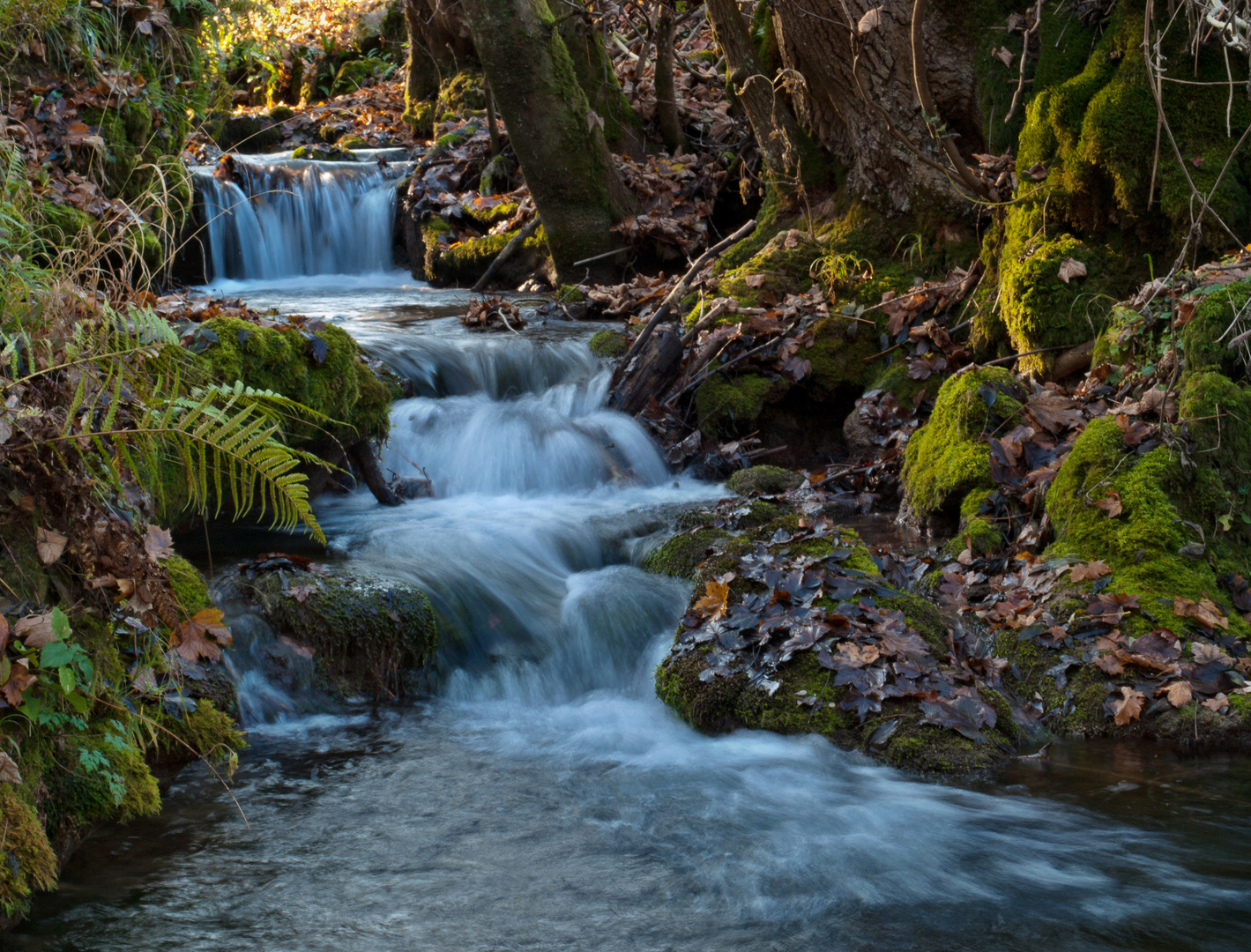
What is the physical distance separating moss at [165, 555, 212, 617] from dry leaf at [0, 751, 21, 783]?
58.8 inches

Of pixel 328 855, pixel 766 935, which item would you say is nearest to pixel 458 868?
pixel 328 855

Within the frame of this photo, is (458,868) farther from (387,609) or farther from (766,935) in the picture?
(387,609)

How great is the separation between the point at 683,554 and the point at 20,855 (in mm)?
Result: 3796

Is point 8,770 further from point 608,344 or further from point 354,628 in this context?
point 608,344

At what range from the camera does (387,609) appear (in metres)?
5.05

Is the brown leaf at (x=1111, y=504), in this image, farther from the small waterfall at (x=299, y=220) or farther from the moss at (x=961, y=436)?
the small waterfall at (x=299, y=220)

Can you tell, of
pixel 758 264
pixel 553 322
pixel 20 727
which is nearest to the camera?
pixel 20 727

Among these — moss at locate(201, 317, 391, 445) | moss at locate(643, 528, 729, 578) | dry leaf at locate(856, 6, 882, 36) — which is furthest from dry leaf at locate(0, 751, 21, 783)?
dry leaf at locate(856, 6, 882, 36)

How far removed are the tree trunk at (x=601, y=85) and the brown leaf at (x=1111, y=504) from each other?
31.0 feet

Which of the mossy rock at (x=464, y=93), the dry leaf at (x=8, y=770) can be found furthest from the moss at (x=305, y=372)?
the mossy rock at (x=464, y=93)

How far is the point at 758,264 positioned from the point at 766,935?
7009mm

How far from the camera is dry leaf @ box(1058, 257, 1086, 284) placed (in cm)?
639

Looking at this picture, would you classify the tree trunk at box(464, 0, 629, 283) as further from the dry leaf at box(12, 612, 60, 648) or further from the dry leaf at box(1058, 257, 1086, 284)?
the dry leaf at box(12, 612, 60, 648)

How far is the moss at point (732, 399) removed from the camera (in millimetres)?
8117
